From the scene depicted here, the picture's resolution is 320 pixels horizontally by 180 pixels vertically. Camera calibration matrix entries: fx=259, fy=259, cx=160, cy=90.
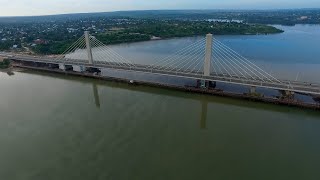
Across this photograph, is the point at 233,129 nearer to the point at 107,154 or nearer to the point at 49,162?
the point at 107,154

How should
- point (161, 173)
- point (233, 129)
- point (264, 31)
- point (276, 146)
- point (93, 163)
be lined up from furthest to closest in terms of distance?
point (264, 31)
point (233, 129)
point (276, 146)
point (93, 163)
point (161, 173)

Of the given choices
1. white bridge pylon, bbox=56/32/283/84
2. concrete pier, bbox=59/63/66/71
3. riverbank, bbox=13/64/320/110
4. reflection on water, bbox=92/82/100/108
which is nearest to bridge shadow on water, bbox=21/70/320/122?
reflection on water, bbox=92/82/100/108

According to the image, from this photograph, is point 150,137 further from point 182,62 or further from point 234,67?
point 182,62

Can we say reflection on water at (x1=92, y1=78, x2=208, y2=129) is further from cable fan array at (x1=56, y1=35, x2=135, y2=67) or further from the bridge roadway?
cable fan array at (x1=56, y1=35, x2=135, y2=67)

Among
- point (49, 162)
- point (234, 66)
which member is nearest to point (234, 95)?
point (234, 66)

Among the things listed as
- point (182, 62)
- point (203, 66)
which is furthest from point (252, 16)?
point (203, 66)

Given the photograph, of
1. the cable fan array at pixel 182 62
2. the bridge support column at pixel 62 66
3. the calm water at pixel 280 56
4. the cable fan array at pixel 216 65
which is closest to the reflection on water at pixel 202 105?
the cable fan array at pixel 216 65

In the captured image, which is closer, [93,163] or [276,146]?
[93,163]

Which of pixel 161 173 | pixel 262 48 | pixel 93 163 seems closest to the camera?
pixel 161 173
